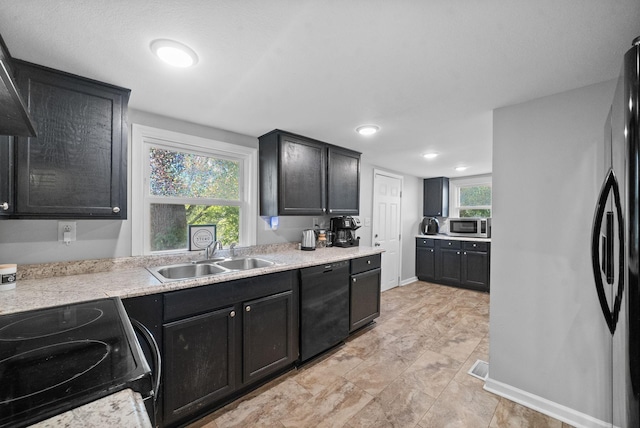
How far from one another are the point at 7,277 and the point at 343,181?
9.14 feet

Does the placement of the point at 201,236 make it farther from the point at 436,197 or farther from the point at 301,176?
the point at 436,197

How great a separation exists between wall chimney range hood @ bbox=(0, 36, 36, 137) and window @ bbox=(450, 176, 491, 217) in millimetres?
5885

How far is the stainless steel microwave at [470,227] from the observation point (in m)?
4.65

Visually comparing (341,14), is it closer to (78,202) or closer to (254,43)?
(254,43)

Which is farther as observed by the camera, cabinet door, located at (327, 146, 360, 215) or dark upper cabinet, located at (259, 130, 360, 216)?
cabinet door, located at (327, 146, 360, 215)

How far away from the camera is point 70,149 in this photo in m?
1.51

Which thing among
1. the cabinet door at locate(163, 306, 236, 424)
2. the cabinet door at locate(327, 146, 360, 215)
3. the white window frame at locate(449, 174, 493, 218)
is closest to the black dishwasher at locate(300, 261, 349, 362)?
the cabinet door at locate(163, 306, 236, 424)

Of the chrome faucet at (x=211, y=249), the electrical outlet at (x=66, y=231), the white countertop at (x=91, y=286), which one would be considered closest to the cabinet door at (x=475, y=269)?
the white countertop at (x=91, y=286)

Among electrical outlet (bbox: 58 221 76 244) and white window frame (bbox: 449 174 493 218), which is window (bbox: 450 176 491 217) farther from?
electrical outlet (bbox: 58 221 76 244)

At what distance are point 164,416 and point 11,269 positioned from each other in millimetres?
1183

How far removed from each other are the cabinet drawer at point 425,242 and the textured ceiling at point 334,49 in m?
3.38

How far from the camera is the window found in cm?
503

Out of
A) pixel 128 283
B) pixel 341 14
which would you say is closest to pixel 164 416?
pixel 128 283

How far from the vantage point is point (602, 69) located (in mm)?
1440
